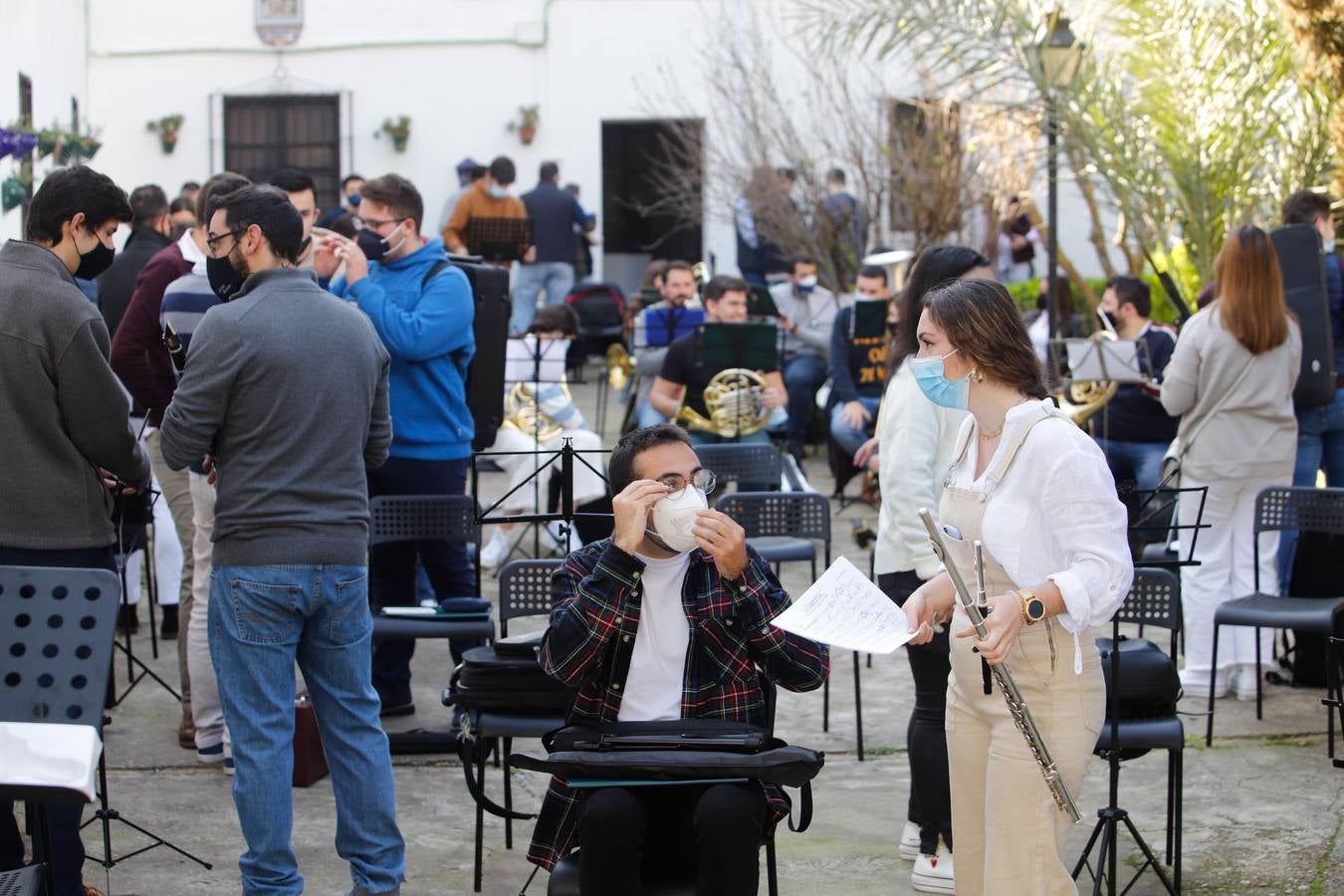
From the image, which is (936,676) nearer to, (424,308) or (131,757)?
(424,308)

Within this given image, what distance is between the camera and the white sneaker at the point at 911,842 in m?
4.96

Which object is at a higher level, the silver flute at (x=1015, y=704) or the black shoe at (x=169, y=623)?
the silver flute at (x=1015, y=704)

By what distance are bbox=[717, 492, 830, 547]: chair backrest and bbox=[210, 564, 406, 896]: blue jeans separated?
250 cm

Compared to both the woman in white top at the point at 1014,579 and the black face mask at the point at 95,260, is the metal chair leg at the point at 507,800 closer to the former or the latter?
the woman in white top at the point at 1014,579

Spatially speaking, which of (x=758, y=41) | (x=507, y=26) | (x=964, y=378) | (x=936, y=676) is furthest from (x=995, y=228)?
(x=964, y=378)

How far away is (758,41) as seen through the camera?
53.1ft

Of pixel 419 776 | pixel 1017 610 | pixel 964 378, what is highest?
pixel 964 378

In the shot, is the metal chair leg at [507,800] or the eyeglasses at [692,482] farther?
the metal chair leg at [507,800]

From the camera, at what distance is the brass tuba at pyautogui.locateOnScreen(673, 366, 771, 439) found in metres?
8.98

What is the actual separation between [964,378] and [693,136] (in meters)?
13.6

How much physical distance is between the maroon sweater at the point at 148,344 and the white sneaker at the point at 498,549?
10.9 feet

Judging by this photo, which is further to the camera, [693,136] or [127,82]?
[127,82]

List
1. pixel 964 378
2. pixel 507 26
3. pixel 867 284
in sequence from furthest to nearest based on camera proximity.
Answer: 1. pixel 507 26
2. pixel 867 284
3. pixel 964 378

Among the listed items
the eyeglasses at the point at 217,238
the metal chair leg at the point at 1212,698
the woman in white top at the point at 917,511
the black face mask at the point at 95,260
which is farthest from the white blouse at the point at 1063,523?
the metal chair leg at the point at 1212,698
